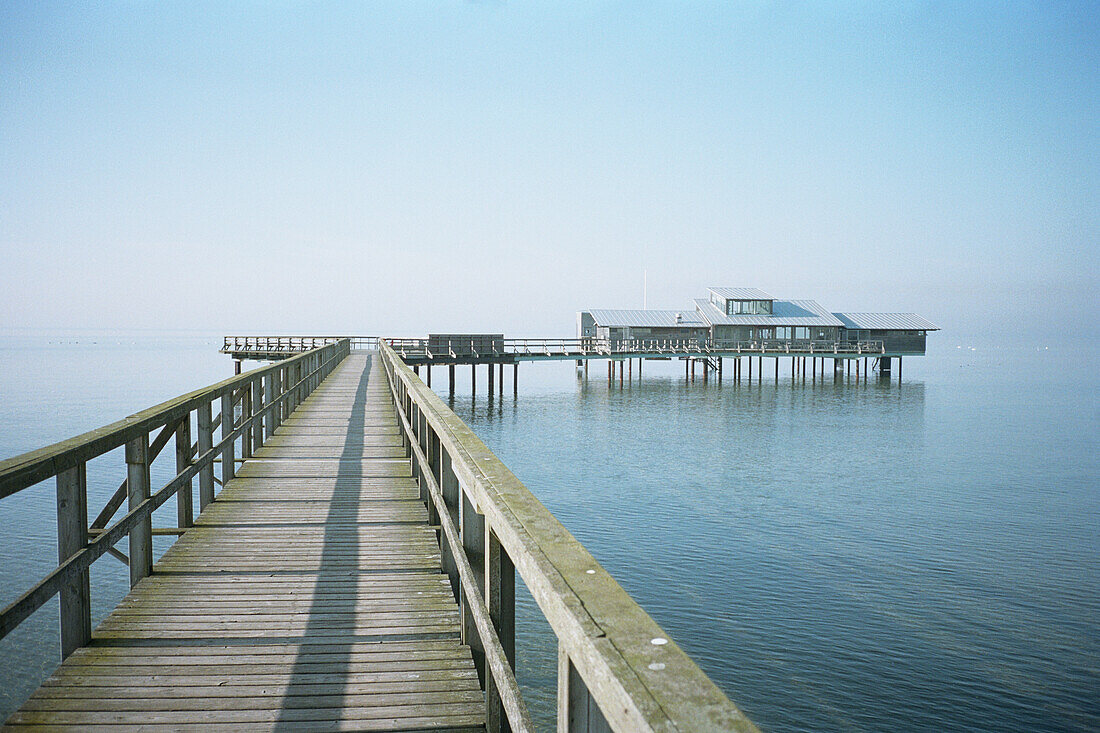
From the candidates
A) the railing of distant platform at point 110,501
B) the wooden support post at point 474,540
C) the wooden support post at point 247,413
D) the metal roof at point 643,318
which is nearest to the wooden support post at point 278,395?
the wooden support post at point 247,413

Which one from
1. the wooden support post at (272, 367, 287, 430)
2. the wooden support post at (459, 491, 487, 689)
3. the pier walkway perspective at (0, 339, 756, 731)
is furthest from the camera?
the wooden support post at (272, 367, 287, 430)

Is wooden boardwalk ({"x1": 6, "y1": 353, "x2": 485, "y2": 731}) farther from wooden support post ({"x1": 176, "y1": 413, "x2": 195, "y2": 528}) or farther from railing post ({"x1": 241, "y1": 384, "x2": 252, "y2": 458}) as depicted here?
railing post ({"x1": 241, "y1": 384, "x2": 252, "y2": 458})

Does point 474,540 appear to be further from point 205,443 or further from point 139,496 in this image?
point 205,443

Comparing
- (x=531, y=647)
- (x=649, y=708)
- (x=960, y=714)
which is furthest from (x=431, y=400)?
(x=960, y=714)

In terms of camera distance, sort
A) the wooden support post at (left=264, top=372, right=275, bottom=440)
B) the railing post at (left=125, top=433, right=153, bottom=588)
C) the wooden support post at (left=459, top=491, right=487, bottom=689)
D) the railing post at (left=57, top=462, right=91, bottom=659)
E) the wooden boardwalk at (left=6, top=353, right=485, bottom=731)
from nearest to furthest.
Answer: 1. the wooden boardwalk at (left=6, top=353, right=485, bottom=731)
2. the wooden support post at (left=459, top=491, right=487, bottom=689)
3. the railing post at (left=57, top=462, right=91, bottom=659)
4. the railing post at (left=125, top=433, right=153, bottom=588)
5. the wooden support post at (left=264, top=372, right=275, bottom=440)

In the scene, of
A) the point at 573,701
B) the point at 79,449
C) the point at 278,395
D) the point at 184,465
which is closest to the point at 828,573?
the point at 278,395

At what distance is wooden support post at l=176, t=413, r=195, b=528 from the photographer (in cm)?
603

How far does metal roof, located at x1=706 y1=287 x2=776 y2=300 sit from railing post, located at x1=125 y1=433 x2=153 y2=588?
2296 inches

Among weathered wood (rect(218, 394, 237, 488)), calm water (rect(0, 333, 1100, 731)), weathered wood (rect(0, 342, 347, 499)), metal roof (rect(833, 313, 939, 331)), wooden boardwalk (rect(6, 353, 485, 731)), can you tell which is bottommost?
calm water (rect(0, 333, 1100, 731))

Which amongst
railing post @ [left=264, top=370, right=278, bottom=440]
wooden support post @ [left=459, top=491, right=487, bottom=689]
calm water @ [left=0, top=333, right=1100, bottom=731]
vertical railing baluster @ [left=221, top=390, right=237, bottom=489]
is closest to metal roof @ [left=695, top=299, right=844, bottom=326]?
calm water @ [left=0, top=333, right=1100, bottom=731]

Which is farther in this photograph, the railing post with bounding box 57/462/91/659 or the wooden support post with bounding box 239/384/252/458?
the wooden support post with bounding box 239/384/252/458

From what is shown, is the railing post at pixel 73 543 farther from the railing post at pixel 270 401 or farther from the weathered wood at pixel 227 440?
the railing post at pixel 270 401

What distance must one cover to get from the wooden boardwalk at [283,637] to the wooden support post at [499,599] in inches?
9.2

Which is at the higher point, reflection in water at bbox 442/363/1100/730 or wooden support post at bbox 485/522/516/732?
wooden support post at bbox 485/522/516/732
